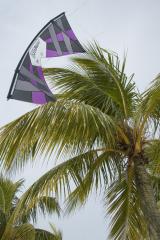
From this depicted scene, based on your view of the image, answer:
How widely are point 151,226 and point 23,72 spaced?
11.0ft

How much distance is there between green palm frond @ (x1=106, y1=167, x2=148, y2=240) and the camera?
8703 millimetres

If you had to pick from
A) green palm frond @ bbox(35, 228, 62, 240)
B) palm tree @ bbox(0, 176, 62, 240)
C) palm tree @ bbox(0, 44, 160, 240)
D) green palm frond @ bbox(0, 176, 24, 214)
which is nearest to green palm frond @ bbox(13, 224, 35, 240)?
palm tree @ bbox(0, 176, 62, 240)

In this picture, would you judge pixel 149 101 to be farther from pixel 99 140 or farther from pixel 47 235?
pixel 47 235

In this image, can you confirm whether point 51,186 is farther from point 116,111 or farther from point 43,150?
point 116,111

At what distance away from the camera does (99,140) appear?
861 cm

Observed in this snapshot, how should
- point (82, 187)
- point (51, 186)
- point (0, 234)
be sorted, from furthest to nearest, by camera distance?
point (0, 234) < point (82, 187) < point (51, 186)

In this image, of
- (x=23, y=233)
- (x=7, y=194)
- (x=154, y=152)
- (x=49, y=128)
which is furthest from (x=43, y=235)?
(x=49, y=128)

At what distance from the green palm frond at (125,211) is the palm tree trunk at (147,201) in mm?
573

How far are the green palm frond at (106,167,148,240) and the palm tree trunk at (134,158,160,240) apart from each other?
57 centimetres

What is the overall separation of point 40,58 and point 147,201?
3149 mm

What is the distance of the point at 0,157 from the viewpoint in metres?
7.21

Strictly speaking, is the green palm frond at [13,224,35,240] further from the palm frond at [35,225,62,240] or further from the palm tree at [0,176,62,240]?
the palm frond at [35,225,62,240]

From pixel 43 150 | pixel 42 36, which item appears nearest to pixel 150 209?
pixel 43 150

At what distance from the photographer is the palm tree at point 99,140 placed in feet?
23.8
